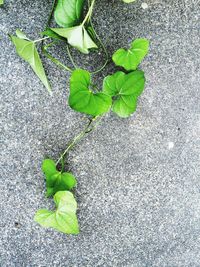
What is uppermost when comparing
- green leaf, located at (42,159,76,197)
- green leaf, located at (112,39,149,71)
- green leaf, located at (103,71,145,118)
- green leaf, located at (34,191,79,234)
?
green leaf, located at (112,39,149,71)

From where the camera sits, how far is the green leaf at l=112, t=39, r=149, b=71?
124cm

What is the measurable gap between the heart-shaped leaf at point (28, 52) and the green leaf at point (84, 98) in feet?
0.49

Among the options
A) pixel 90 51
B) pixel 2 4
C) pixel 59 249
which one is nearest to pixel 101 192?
pixel 59 249

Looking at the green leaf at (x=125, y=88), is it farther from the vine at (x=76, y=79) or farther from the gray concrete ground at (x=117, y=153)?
the gray concrete ground at (x=117, y=153)

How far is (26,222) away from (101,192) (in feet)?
0.93

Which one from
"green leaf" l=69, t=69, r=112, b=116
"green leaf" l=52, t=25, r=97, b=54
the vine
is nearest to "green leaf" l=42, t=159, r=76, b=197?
the vine

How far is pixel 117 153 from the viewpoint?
1393mm

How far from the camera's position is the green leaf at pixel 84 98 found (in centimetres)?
115

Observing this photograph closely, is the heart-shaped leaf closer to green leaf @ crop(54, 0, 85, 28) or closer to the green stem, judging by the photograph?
green leaf @ crop(54, 0, 85, 28)

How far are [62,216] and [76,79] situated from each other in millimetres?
432

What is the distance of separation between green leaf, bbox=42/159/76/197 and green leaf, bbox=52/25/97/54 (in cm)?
39

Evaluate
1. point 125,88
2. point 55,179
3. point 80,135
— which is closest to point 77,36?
point 125,88

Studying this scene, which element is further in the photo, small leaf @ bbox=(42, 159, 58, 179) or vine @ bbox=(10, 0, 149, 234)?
small leaf @ bbox=(42, 159, 58, 179)

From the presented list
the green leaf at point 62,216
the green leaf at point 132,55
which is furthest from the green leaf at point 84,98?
the green leaf at point 62,216
